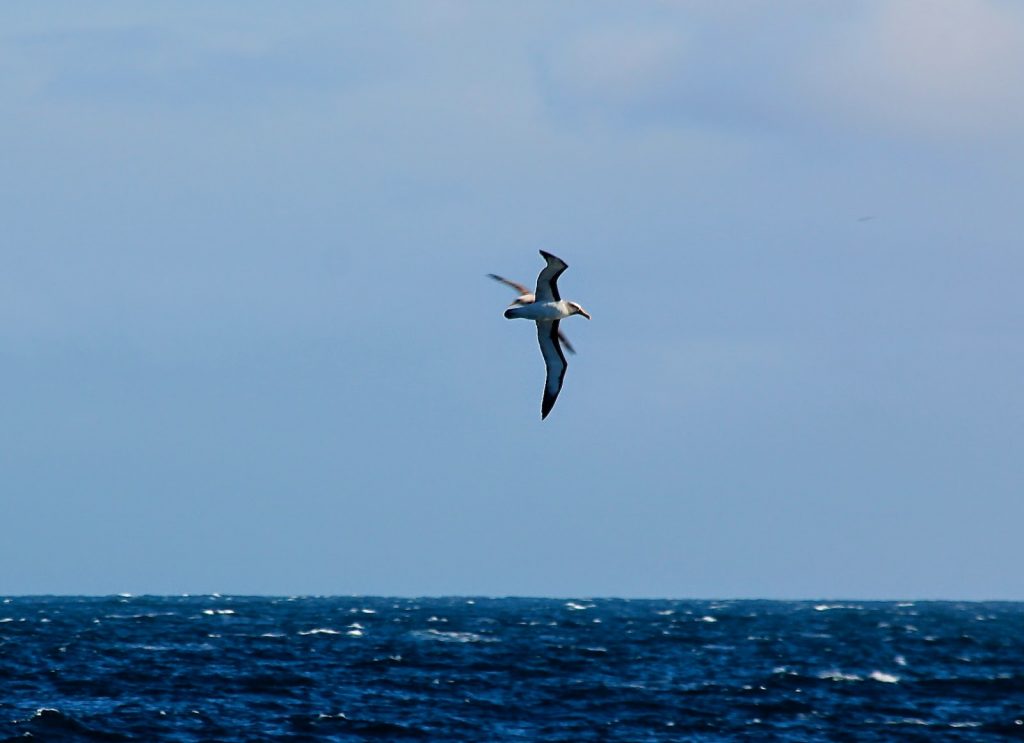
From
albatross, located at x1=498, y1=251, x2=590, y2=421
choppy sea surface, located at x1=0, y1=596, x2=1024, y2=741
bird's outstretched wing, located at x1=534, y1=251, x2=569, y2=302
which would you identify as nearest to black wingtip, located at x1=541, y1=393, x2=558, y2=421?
albatross, located at x1=498, y1=251, x2=590, y2=421

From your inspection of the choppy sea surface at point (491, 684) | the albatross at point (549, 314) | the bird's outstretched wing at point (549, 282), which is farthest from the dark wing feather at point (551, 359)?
the choppy sea surface at point (491, 684)

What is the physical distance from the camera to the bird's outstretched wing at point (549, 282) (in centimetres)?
2615

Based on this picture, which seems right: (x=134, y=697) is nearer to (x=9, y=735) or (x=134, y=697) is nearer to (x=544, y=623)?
(x=9, y=735)

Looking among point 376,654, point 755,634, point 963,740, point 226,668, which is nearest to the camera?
point 963,740

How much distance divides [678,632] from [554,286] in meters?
58.4

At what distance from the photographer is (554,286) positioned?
88.1 ft

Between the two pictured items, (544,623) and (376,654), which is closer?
(376,654)

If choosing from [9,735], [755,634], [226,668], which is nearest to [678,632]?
[755,634]

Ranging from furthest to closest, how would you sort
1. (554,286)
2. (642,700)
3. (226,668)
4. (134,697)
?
1. (226,668)
2. (642,700)
3. (134,697)
4. (554,286)

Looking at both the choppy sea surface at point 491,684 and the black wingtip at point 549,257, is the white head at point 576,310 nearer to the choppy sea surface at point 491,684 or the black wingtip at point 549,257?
the black wingtip at point 549,257

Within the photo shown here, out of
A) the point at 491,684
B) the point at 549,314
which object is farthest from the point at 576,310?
the point at 491,684

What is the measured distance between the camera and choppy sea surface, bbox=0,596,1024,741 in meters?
39.8

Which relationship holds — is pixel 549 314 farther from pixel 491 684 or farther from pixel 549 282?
pixel 491 684

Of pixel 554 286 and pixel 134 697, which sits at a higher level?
pixel 554 286
